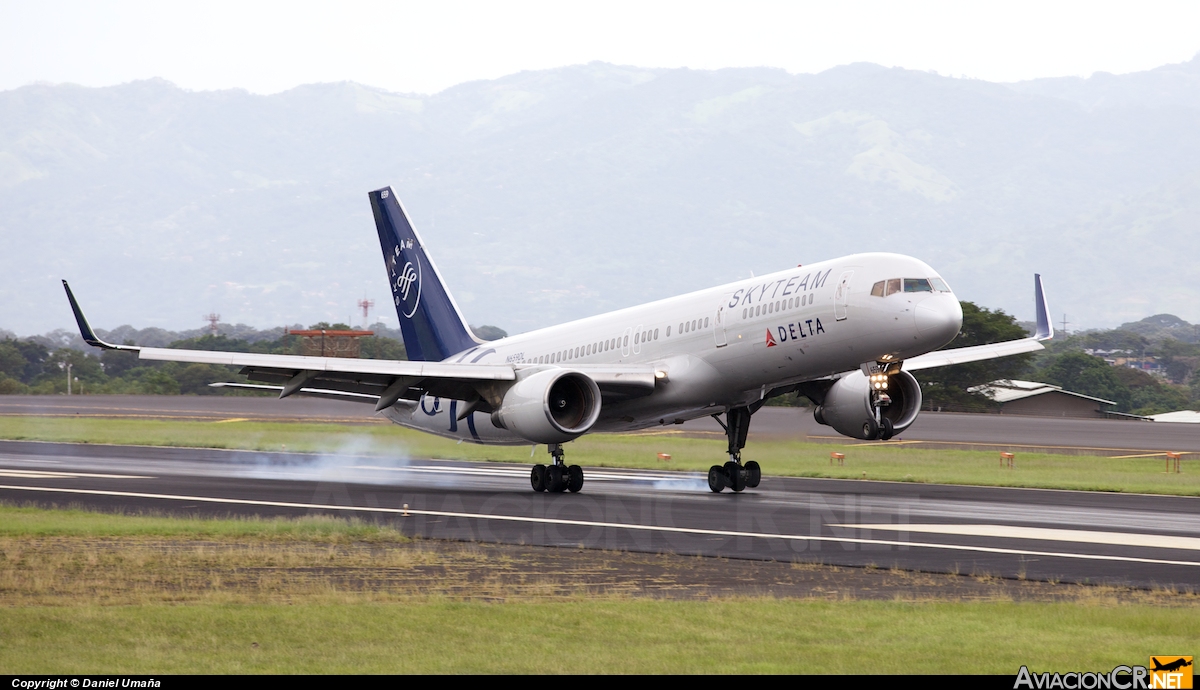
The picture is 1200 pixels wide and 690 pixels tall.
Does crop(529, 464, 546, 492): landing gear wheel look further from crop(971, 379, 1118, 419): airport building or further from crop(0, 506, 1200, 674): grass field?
crop(971, 379, 1118, 419): airport building

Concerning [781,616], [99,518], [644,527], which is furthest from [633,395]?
[781,616]

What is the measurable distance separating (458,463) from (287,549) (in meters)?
30.2

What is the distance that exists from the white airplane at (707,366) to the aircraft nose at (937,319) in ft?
0.10

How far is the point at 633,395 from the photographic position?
3459cm

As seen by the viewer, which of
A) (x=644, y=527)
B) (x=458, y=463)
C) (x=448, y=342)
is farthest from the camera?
(x=458, y=463)

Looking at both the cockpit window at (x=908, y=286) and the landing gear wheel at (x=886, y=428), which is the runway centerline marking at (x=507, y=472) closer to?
the landing gear wheel at (x=886, y=428)

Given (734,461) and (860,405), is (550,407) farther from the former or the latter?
(860,405)

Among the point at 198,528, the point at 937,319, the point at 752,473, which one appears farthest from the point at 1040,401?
the point at 198,528

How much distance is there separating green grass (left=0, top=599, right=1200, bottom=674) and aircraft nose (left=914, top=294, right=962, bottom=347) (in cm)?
1421

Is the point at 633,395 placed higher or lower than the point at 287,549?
higher

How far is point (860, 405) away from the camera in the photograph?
1328 inches

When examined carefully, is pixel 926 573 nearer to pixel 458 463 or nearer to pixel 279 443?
pixel 458 463

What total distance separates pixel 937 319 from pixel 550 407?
9382 mm

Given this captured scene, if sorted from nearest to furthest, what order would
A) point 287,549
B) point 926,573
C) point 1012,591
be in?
point 1012,591, point 926,573, point 287,549
